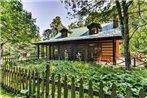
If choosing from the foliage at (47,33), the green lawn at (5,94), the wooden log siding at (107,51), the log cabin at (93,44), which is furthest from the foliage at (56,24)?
the green lawn at (5,94)

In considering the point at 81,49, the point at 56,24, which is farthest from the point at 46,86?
the point at 56,24

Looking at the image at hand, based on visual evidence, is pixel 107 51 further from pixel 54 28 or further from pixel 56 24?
pixel 54 28

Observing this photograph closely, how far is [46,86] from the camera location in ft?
16.9

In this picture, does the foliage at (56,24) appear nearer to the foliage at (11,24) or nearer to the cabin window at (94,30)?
the foliage at (11,24)

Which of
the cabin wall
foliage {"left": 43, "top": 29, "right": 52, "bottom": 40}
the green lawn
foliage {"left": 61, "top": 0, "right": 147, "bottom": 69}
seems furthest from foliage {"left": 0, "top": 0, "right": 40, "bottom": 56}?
foliage {"left": 43, "top": 29, "right": 52, "bottom": 40}

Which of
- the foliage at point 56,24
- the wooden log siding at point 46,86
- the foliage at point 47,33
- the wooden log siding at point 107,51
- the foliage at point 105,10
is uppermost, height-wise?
the foliage at point 56,24

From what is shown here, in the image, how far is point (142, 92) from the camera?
2.88 metres

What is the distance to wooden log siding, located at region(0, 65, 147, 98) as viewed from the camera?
3.71 meters

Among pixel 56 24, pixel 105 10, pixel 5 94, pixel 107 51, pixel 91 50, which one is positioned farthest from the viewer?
pixel 56 24

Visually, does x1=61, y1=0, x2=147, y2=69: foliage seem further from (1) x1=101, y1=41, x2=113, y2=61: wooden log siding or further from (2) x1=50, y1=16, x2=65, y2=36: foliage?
(2) x1=50, y1=16, x2=65, y2=36: foliage

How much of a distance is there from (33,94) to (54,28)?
61943 mm

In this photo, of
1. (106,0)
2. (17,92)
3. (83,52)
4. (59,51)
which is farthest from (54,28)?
(17,92)

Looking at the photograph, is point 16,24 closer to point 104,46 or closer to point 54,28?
point 104,46

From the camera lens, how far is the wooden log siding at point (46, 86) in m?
3.71
